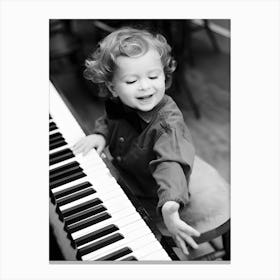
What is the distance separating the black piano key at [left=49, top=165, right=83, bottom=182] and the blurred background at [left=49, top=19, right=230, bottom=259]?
2.08 ft

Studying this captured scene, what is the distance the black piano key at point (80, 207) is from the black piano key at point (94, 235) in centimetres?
6

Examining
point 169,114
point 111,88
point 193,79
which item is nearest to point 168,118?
point 169,114

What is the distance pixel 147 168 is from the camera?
1017 mm

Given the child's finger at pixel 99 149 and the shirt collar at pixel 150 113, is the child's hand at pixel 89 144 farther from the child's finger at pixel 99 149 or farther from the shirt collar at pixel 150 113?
the shirt collar at pixel 150 113

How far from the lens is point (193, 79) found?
2.27 m

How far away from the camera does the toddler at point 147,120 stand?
88 centimetres

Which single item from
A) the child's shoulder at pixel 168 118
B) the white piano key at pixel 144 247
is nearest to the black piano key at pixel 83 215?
the white piano key at pixel 144 247

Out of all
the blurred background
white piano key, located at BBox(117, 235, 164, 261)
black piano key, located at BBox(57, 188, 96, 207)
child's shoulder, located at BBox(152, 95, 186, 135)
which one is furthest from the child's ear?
the blurred background

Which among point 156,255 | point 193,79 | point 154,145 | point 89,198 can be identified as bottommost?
point 156,255

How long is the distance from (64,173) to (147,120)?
0.72 feet

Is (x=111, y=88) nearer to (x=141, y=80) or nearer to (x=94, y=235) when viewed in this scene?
(x=141, y=80)
